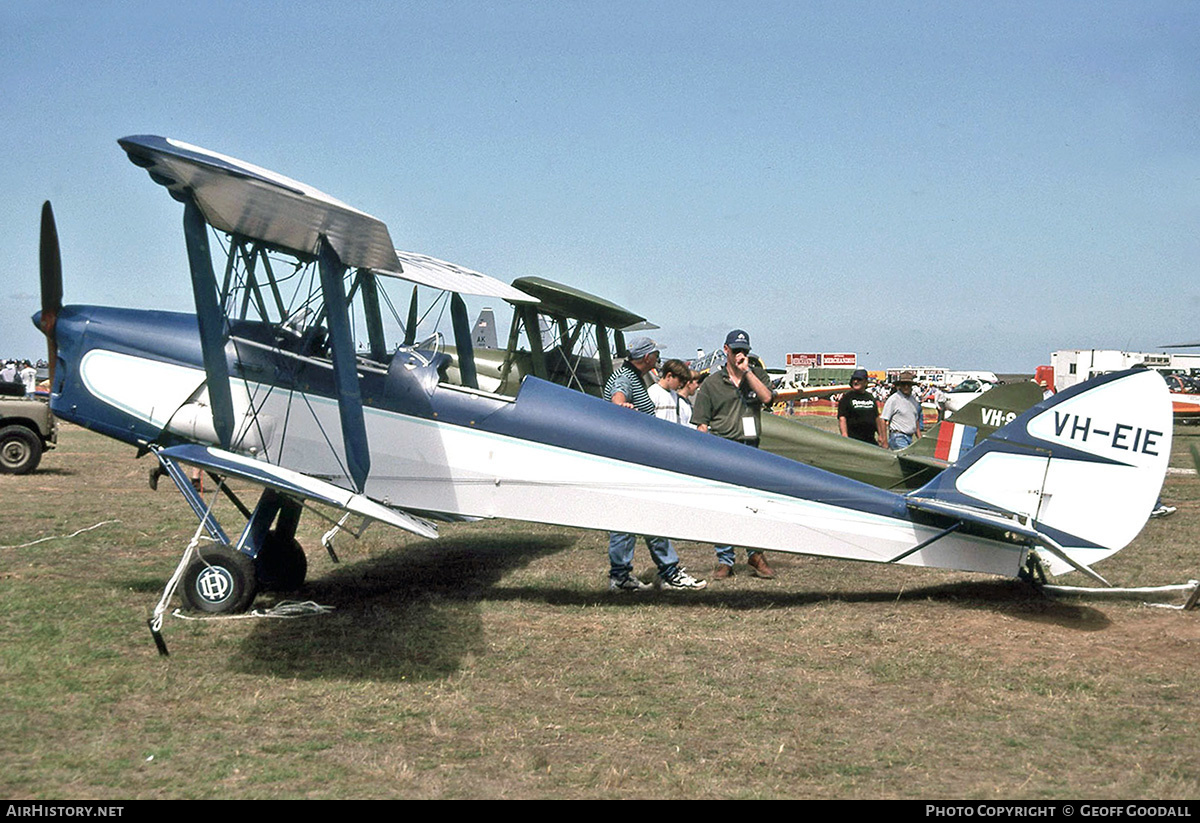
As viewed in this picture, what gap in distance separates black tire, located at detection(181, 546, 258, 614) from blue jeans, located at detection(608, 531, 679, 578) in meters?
2.47

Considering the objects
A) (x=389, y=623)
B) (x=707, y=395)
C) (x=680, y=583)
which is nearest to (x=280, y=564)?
(x=389, y=623)

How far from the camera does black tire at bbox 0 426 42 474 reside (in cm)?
1502

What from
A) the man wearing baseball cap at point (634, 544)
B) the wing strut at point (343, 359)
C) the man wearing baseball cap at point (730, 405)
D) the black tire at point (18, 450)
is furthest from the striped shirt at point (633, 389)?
the black tire at point (18, 450)

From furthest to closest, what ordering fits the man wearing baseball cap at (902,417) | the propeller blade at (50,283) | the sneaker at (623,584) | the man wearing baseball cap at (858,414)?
the man wearing baseball cap at (902,417) → the man wearing baseball cap at (858,414) → the sneaker at (623,584) → the propeller blade at (50,283)

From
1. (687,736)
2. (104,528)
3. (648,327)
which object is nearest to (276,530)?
(104,528)

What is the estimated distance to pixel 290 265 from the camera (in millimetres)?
6758

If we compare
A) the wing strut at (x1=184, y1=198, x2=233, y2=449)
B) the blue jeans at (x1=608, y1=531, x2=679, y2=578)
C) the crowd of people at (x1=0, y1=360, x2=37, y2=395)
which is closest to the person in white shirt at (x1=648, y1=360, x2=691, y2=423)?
the blue jeans at (x1=608, y1=531, x2=679, y2=578)

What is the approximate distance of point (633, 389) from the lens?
25.8 feet

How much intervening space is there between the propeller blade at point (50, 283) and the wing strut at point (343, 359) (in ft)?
6.68

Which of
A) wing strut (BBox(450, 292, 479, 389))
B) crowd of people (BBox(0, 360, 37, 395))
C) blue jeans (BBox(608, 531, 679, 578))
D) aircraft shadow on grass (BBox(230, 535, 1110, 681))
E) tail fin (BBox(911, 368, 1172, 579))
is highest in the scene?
wing strut (BBox(450, 292, 479, 389))

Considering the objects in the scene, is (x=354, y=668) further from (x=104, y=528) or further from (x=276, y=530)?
(x=104, y=528)

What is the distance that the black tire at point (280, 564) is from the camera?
7.02m

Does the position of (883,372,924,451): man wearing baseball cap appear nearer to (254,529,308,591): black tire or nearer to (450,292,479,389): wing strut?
(450,292,479,389): wing strut

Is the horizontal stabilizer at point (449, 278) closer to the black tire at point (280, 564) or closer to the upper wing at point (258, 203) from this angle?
the upper wing at point (258, 203)
